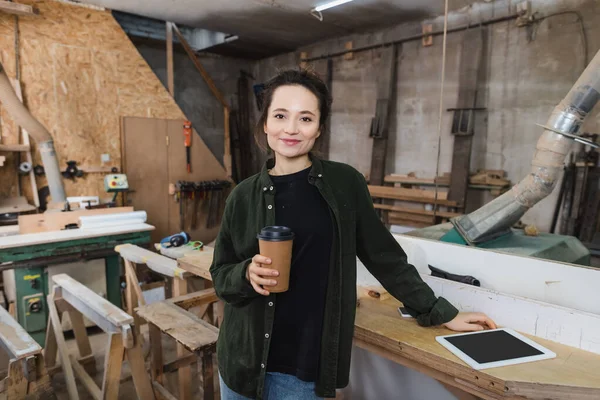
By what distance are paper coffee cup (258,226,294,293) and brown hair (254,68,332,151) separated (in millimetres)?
417

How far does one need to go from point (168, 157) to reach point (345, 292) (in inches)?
174

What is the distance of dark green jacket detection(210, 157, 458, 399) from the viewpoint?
112cm

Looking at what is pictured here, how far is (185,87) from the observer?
6008 millimetres

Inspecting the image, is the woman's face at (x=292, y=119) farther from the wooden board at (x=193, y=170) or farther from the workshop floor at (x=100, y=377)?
the wooden board at (x=193, y=170)

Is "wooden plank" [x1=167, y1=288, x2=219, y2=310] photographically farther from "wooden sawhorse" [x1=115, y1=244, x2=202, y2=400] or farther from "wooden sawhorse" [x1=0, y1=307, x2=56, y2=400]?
"wooden sawhorse" [x1=0, y1=307, x2=56, y2=400]

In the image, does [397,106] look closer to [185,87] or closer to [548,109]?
[548,109]

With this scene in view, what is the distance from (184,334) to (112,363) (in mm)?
482

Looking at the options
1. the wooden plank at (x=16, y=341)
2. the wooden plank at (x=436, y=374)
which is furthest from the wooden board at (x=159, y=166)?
the wooden plank at (x=436, y=374)

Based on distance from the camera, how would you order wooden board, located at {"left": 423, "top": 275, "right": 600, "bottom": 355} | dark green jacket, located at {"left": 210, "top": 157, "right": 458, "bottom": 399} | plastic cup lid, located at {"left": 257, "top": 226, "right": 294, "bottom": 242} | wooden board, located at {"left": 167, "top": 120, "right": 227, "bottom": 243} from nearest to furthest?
plastic cup lid, located at {"left": 257, "top": 226, "right": 294, "bottom": 242}
dark green jacket, located at {"left": 210, "top": 157, "right": 458, "bottom": 399}
wooden board, located at {"left": 423, "top": 275, "right": 600, "bottom": 355}
wooden board, located at {"left": 167, "top": 120, "right": 227, "bottom": 243}

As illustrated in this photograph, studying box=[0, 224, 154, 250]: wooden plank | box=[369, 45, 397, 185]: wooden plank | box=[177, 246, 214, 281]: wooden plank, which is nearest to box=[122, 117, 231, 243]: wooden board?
box=[0, 224, 154, 250]: wooden plank

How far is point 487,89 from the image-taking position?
13.5ft

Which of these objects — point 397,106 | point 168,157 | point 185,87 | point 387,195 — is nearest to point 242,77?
point 185,87

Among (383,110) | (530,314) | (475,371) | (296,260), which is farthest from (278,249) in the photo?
(383,110)

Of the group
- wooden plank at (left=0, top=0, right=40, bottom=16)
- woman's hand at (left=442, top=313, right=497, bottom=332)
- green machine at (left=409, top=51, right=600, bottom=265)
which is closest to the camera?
woman's hand at (left=442, top=313, right=497, bottom=332)
